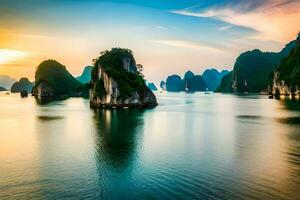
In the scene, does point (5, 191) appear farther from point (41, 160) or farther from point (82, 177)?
point (41, 160)

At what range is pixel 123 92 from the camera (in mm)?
126188

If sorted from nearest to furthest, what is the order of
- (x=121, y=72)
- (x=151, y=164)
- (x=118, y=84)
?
(x=151, y=164) < (x=118, y=84) < (x=121, y=72)

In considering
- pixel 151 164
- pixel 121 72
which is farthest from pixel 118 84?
pixel 151 164

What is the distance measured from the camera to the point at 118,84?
126562 mm

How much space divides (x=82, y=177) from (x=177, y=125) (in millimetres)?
44601

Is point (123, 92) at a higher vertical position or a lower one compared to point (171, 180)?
higher

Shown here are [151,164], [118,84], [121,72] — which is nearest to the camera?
[151,164]

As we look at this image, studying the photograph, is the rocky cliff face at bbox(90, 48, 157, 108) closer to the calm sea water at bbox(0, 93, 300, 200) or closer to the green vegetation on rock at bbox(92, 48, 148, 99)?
the green vegetation on rock at bbox(92, 48, 148, 99)

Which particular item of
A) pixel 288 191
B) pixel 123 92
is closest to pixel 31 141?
pixel 288 191

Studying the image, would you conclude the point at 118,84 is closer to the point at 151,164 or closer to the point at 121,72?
the point at 121,72

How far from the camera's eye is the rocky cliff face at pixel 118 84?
126500 millimetres

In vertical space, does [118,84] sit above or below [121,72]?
below

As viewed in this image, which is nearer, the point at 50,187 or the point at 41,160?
the point at 50,187

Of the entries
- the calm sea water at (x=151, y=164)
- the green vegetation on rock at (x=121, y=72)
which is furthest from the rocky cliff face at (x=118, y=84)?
the calm sea water at (x=151, y=164)
